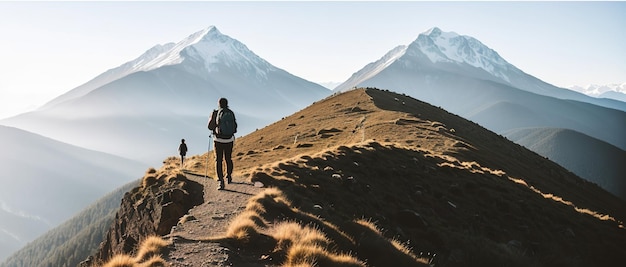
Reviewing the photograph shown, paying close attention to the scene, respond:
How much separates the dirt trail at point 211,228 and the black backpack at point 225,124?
2420 millimetres

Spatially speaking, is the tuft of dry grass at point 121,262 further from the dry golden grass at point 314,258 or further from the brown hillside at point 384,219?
the dry golden grass at point 314,258

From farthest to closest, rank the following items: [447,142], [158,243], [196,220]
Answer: [447,142] < [196,220] < [158,243]

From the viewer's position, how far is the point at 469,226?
20.0 meters

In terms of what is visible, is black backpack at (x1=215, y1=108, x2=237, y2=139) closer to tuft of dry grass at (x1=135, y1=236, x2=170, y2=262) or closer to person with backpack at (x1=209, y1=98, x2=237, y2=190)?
person with backpack at (x1=209, y1=98, x2=237, y2=190)

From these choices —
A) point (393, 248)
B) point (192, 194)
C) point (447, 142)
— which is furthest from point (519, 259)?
point (447, 142)

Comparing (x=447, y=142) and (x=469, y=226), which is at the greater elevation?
(x=447, y=142)

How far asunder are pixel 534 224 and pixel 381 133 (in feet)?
72.6

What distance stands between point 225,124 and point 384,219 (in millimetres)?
7930

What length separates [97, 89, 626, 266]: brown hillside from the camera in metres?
10.4

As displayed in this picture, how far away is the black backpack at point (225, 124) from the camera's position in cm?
1688

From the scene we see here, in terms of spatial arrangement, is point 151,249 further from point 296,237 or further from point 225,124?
point 225,124

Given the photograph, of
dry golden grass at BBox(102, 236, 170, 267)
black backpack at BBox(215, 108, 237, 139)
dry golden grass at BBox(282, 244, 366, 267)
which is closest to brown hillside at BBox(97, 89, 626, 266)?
dry golden grass at BBox(282, 244, 366, 267)

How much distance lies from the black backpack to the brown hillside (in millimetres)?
2420

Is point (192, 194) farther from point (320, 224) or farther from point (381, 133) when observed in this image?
point (381, 133)
